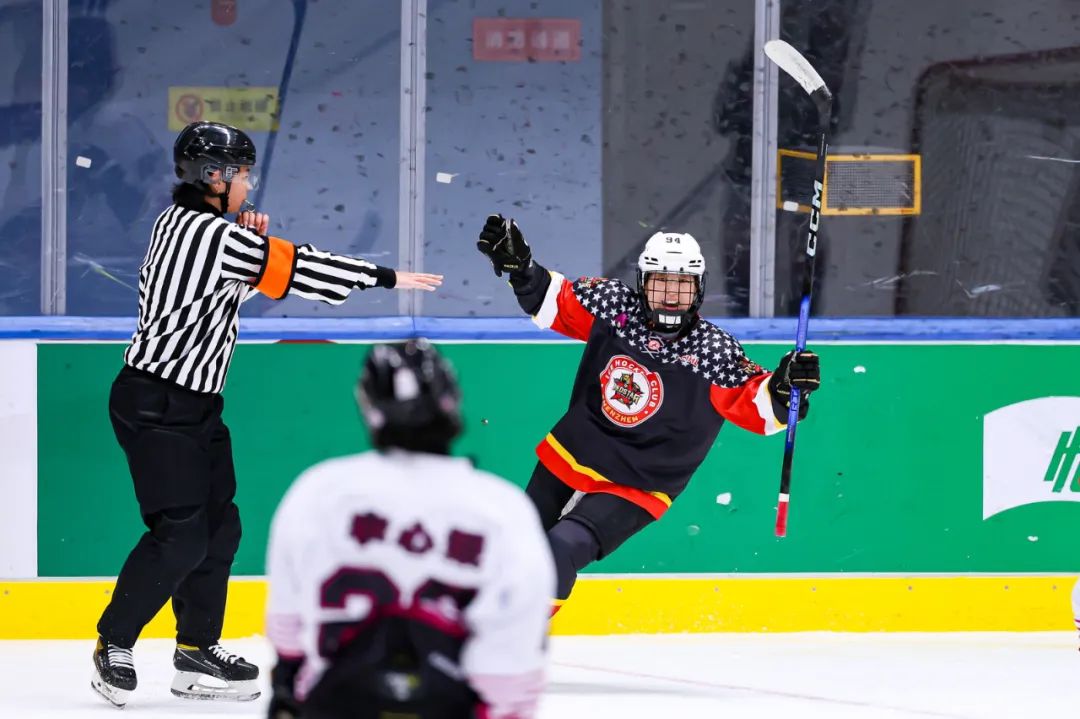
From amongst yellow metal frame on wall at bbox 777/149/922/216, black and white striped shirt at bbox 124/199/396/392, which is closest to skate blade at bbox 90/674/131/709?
black and white striped shirt at bbox 124/199/396/392

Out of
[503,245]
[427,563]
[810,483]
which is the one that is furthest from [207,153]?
[427,563]

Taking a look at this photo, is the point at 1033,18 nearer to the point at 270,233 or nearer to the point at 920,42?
the point at 920,42

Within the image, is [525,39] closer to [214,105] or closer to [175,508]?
[214,105]

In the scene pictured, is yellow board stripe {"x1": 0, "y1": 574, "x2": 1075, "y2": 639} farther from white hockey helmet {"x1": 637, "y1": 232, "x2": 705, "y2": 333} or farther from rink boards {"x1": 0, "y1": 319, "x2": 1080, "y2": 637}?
white hockey helmet {"x1": 637, "y1": 232, "x2": 705, "y2": 333}

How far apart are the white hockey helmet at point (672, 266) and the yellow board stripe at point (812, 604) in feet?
3.81

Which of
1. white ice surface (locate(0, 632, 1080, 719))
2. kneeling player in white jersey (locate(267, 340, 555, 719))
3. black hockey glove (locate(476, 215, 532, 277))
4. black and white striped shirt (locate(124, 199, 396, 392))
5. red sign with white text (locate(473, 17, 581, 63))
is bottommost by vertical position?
white ice surface (locate(0, 632, 1080, 719))

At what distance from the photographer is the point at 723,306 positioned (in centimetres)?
539

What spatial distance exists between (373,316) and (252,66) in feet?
2.74

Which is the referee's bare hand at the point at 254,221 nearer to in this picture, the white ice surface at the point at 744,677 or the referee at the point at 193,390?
the referee at the point at 193,390

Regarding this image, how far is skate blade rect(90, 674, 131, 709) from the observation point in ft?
12.8

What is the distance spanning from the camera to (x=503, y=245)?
164 inches

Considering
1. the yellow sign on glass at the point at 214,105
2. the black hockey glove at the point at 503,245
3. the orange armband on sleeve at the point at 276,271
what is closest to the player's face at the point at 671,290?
the black hockey glove at the point at 503,245

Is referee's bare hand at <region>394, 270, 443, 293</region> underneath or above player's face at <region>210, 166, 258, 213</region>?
underneath

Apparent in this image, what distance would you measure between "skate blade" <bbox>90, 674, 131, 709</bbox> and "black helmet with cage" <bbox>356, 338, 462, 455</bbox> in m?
2.12
